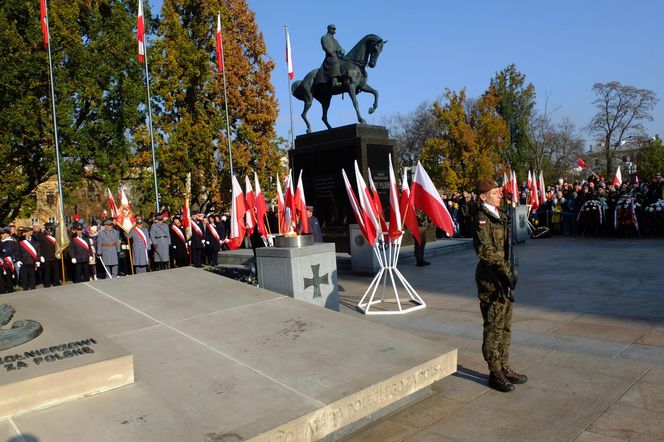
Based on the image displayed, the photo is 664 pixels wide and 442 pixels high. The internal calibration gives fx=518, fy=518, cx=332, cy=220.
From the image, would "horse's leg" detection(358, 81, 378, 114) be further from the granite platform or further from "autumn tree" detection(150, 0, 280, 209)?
"autumn tree" detection(150, 0, 280, 209)

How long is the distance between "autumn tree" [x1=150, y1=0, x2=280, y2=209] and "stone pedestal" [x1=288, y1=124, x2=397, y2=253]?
558 inches

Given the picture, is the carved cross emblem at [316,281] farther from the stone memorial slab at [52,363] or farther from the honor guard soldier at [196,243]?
the honor guard soldier at [196,243]

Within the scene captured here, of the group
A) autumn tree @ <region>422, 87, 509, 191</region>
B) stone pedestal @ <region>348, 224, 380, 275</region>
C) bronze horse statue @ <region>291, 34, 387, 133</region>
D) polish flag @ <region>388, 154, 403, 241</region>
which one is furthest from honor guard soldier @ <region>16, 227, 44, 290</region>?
autumn tree @ <region>422, 87, 509, 191</region>

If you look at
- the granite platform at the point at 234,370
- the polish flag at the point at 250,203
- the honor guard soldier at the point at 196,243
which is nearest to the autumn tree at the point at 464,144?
the honor guard soldier at the point at 196,243

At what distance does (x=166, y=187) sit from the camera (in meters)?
29.4

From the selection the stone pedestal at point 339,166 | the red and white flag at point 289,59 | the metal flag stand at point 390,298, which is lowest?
the metal flag stand at point 390,298

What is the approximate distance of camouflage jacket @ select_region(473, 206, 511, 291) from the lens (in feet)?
14.5

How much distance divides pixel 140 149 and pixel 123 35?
19.7 ft

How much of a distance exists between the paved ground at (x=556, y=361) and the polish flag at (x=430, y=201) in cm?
135

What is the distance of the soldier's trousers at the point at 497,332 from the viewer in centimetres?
452

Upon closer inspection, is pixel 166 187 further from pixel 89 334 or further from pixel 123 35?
pixel 89 334

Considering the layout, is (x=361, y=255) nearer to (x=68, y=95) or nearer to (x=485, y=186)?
(x=485, y=186)

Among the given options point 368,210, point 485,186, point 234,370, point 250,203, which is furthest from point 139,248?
point 485,186

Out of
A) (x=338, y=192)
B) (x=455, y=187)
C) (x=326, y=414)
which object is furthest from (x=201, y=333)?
(x=455, y=187)
